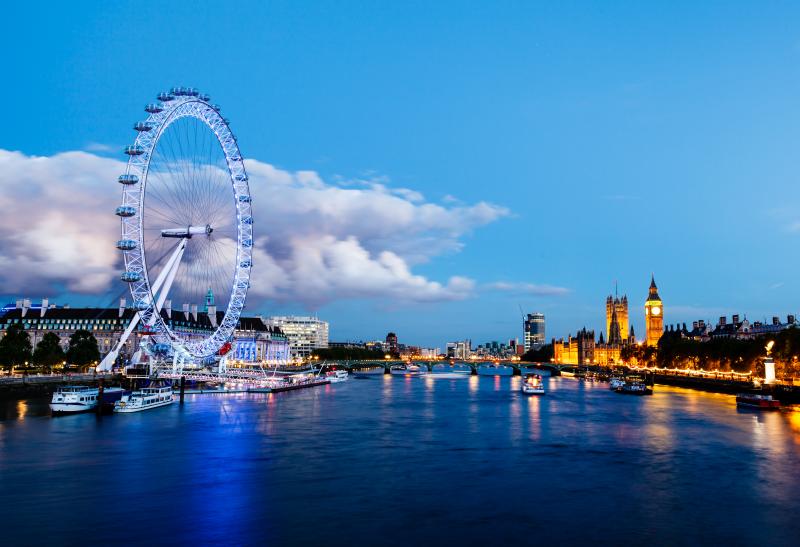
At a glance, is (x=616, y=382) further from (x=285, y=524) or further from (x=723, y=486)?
(x=285, y=524)

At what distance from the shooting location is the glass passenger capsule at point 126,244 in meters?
64.2

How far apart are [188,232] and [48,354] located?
40.0 meters

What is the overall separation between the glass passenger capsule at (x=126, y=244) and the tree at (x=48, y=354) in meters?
40.6

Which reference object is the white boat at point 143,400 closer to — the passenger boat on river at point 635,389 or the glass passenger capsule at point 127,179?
the glass passenger capsule at point 127,179

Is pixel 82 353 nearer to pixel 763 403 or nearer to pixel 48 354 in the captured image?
pixel 48 354

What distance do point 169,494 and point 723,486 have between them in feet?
88.4

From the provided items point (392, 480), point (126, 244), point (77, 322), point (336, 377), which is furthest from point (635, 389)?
point (77, 322)

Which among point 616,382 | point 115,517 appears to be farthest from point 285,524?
point 616,382

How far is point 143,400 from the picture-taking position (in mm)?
70875

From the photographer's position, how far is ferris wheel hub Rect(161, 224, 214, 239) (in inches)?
2751

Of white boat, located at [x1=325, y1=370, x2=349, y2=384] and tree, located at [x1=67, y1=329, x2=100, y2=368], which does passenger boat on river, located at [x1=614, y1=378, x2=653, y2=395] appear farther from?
tree, located at [x1=67, y1=329, x2=100, y2=368]

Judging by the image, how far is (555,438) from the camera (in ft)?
179

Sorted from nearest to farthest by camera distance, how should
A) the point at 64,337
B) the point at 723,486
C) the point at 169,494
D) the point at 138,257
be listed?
the point at 169,494, the point at 723,486, the point at 138,257, the point at 64,337

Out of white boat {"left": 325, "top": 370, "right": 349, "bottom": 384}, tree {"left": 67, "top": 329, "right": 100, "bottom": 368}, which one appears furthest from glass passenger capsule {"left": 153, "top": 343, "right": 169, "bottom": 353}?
white boat {"left": 325, "top": 370, "right": 349, "bottom": 384}
